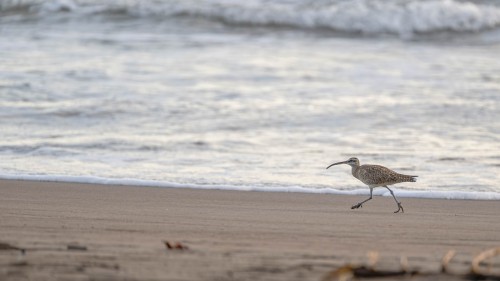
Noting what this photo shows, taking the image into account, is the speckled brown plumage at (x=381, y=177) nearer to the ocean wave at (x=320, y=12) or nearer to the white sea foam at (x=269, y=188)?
the white sea foam at (x=269, y=188)

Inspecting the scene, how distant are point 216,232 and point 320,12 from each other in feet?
53.9

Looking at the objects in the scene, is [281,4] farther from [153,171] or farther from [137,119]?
[153,171]

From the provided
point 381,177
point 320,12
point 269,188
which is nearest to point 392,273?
point 381,177

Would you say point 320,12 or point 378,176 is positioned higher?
point 378,176

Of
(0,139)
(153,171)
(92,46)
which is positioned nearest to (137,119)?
(0,139)

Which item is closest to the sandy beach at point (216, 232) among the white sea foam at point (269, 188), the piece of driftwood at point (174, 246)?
the piece of driftwood at point (174, 246)

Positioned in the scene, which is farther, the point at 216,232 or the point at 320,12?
the point at 320,12

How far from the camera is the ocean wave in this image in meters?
21.5

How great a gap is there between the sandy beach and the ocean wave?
539 inches

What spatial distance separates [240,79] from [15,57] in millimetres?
3971

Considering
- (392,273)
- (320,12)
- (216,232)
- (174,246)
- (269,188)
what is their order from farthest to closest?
(320,12), (269,188), (216,232), (174,246), (392,273)

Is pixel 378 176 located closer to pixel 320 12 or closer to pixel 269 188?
pixel 269 188

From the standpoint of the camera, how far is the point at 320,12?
22.0 metres

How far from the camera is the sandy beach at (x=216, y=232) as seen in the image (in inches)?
187
